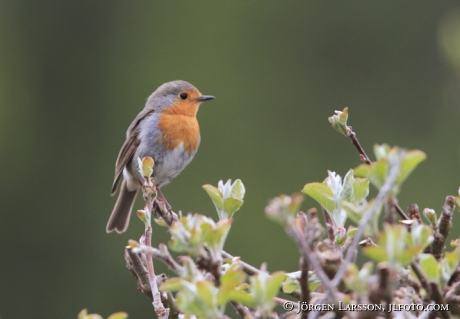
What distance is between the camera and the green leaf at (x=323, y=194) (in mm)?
1637

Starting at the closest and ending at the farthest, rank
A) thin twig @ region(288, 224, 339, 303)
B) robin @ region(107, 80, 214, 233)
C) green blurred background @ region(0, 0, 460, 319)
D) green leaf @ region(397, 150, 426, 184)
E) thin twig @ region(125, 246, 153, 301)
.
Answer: thin twig @ region(288, 224, 339, 303) < green leaf @ region(397, 150, 426, 184) < thin twig @ region(125, 246, 153, 301) < robin @ region(107, 80, 214, 233) < green blurred background @ region(0, 0, 460, 319)

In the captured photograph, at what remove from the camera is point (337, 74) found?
731 inches

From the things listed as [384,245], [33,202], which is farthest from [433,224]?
[33,202]

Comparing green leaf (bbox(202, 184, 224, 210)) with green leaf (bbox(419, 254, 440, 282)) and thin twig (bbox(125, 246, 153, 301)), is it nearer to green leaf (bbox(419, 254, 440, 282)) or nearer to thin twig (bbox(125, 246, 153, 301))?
thin twig (bbox(125, 246, 153, 301))

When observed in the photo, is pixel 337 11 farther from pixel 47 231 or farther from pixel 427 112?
pixel 47 231

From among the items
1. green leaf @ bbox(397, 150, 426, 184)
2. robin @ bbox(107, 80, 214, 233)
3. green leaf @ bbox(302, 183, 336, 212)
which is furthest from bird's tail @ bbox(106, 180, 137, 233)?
green leaf @ bbox(397, 150, 426, 184)

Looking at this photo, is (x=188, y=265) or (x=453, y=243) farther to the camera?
(x=453, y=243)

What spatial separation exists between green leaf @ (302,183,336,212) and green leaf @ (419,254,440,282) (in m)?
0.37

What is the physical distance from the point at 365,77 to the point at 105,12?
8338 millimetres

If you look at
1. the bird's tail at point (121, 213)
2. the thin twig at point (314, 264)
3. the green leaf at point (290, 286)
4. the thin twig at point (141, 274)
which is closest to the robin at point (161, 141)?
the bird's tail at point (121, 213)

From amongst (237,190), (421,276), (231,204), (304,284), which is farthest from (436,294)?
(237,190)

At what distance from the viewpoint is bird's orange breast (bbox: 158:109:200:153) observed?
4.89m

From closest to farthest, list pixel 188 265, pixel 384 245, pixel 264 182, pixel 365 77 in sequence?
pixel 384 245
pixel 188 265
pixel 264 182
pixel 365 77

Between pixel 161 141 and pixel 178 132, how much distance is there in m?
0.13
